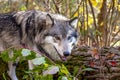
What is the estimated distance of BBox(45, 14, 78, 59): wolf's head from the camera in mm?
3826

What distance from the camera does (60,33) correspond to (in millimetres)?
3893

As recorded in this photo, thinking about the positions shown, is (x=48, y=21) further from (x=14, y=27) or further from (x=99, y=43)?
(x=99, y=43)

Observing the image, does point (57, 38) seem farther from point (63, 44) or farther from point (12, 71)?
point (12, 71)

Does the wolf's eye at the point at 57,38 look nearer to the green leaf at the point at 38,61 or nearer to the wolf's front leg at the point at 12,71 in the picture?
the wolf's front leg at the point at 12,71

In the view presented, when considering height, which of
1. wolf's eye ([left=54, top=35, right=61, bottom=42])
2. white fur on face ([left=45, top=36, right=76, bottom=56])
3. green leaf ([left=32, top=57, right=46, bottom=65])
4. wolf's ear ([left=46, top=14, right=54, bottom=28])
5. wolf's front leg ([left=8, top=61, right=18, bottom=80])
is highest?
green leaf ([left=32, top=57, right=46, bottom=65])

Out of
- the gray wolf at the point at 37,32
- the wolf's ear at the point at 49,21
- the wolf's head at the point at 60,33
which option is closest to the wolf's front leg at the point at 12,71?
the gray wolf at the point at 37,32

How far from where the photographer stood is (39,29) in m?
3.91

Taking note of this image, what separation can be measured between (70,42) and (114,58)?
524 mm

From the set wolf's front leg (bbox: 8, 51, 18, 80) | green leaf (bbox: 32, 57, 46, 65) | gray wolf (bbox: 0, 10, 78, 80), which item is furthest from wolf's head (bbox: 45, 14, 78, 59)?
green leaf (bbox: 32, 57, 46, 65)

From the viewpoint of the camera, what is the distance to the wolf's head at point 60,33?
12.6ft

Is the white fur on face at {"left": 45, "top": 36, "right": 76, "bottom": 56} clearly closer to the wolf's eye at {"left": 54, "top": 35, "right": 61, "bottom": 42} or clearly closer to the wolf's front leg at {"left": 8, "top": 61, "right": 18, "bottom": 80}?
the wolf's eye at {"left": 54, "top": 35, "right": 61, "bottom": 42}

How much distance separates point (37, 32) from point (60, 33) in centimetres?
26

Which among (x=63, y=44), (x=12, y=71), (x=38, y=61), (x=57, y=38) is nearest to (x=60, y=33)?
(x=57, y=38)

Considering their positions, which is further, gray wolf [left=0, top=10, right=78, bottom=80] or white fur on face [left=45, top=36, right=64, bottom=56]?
gray wolf [left=0, top=10, right=78, bottom=80]
